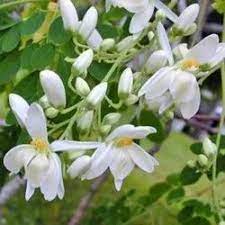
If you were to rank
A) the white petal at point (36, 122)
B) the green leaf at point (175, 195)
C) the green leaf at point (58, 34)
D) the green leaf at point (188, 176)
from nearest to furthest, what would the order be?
the white petal at point (36, 122)
the green leaf at point (58, 34)
the green leaf at point (188, 176)
the green leaf at point (175, 195)

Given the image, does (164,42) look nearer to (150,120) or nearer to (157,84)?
(157,84)

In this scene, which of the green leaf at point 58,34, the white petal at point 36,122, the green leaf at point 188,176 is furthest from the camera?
the green leaf at point 188,176

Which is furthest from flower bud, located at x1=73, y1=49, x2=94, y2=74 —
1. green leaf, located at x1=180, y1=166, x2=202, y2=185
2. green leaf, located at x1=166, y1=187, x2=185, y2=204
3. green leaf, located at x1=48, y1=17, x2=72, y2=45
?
green leaf, located at x1=166, y1=187, x2=185, y2=204

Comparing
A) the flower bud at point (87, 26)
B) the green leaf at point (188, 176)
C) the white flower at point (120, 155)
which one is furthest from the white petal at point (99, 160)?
the green leaf at point (188, 176)

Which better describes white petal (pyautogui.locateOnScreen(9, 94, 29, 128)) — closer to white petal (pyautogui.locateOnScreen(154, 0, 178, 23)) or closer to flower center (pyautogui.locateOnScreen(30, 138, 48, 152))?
flower center (pyautogui.locateOnScreen(30, 138, 48, 152))

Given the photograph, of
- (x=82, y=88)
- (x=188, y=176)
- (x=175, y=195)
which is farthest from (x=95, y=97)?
(x=175, y=195)

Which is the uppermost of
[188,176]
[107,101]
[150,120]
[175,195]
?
[107,101]

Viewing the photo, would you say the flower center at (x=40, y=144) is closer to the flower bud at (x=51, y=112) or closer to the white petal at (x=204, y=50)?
the flower bud at (x=51, y=112)
